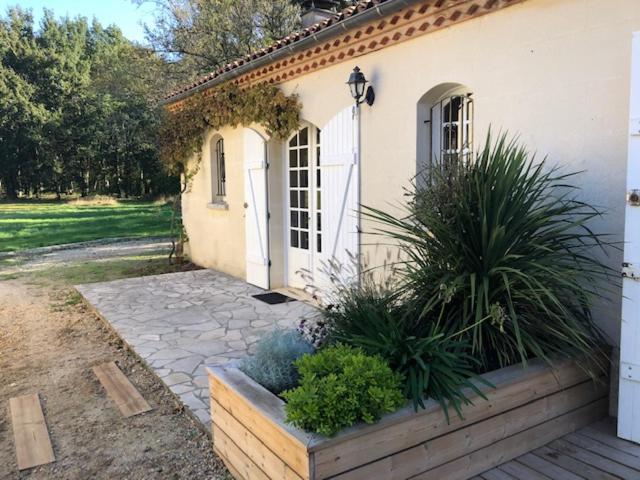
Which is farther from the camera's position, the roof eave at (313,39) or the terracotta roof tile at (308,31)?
the terracotta roof tile at (308,31)

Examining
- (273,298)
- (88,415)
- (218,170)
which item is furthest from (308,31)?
(88,415)

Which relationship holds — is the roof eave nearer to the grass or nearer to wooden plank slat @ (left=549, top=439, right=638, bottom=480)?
the grass

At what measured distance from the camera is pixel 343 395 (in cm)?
215

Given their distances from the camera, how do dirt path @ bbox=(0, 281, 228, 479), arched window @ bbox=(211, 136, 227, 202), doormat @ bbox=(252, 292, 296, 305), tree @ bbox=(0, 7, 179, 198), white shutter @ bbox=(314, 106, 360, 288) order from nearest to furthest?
dirt path @ bbox=(0, 281, 228, 479) → white shutter @ bbox=(314, 106, 360, 288) → doormat @ bbox=(252, 292, 296, 305) → arched window @ bbox=(211, 136, 227, 202) → tree @ bbox=(0, 7, 179, 198)

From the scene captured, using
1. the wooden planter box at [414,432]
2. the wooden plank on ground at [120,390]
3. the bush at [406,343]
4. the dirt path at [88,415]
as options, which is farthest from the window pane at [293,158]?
the wooden planter box at [414,432]

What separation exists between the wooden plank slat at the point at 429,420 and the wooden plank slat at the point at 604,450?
0.33 m

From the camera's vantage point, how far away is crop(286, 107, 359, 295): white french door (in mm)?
5539

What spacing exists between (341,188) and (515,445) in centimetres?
356

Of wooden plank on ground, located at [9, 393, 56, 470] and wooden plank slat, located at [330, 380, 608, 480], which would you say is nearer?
wooden plank slat, located at [330, 380, 608, 480]

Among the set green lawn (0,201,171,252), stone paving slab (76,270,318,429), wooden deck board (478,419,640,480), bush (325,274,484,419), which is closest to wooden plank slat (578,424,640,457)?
wooden deck board (478,419,640,480)

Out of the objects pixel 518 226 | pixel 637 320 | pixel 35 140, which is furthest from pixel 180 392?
pixel 35 140

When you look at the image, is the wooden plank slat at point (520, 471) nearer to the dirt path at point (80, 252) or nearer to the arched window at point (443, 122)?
the arched window at point (443, 122)

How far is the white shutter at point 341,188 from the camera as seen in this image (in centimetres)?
551

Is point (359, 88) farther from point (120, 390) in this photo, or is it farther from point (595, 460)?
point (595, 460)
